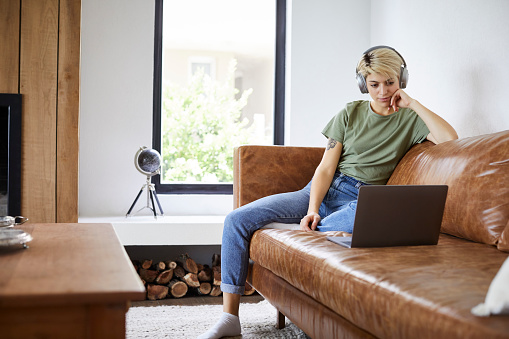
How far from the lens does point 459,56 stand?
257 cm

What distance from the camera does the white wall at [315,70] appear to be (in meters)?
2.42

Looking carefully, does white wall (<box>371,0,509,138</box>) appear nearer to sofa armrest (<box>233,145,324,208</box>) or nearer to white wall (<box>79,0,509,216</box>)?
white wall (<box>79,0,509,216</box>)

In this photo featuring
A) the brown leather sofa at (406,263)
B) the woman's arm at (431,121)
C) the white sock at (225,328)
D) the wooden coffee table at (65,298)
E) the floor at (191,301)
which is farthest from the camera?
the floor at (191,301)

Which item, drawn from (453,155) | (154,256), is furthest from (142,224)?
(453,155)

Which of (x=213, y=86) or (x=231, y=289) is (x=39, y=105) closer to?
(x=213, y=86)

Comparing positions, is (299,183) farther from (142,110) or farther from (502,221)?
(142,110)

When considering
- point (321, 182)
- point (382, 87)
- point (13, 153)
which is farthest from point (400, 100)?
point (13, 153)

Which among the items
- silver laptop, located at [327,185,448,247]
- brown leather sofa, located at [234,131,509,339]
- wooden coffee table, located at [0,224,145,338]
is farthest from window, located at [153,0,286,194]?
wooden coffee table, located at [0,224,145,338]

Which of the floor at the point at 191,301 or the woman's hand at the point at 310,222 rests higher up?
the woman's hand at the point at 310,222

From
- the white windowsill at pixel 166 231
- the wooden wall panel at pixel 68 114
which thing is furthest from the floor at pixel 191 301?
the wooden wall panel at pixel 68 114

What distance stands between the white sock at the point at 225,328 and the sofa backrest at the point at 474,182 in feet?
2.77

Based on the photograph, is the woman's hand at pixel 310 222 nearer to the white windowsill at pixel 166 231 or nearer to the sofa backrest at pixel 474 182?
the sofa backrest at pixel 474 182

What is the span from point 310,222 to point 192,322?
0.76 meters

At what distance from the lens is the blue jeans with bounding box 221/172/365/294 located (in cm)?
199
